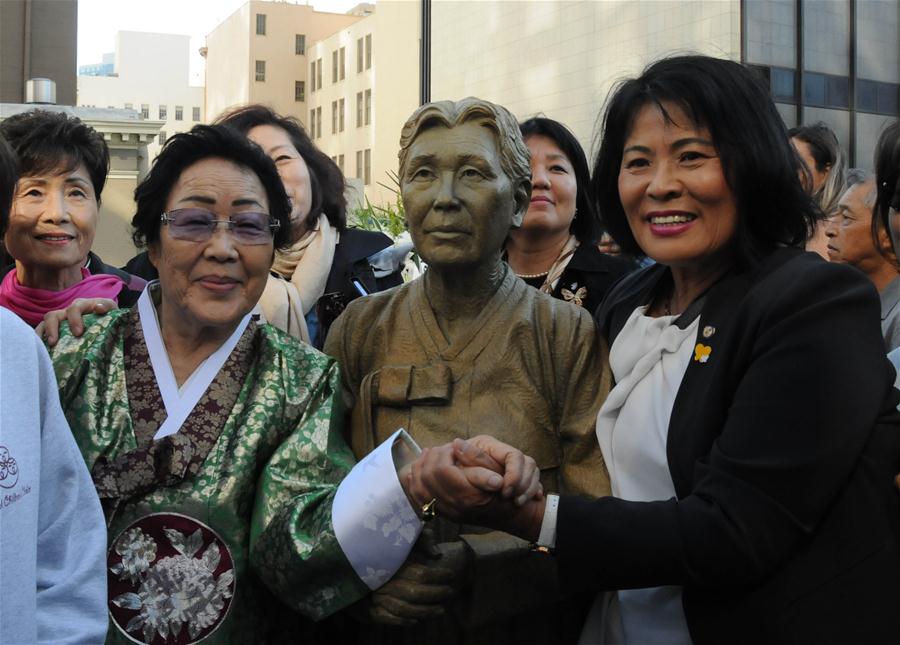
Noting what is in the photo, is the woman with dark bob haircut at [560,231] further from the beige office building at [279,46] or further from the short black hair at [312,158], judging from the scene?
the beige office building at [279,46]

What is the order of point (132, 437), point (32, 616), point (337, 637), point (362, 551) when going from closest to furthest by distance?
point (32, 616) < point (362, 551) < point (132, 437) < point (337, 637)

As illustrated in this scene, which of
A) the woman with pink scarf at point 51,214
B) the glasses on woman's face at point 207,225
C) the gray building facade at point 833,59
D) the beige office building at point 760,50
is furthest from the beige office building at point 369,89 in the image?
the glasses on woman's face at point 207,225

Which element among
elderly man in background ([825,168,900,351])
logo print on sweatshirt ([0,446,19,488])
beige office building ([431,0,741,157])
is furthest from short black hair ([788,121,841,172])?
beige office building ([431,0,741,157])

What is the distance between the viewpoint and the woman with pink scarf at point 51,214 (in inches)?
129

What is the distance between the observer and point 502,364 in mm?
2502

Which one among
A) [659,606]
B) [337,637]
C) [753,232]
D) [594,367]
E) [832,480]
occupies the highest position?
[753,232]

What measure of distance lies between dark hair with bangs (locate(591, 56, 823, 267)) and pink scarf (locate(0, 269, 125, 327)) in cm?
192

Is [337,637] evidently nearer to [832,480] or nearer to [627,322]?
[627,322]

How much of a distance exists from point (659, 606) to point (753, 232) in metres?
0.88

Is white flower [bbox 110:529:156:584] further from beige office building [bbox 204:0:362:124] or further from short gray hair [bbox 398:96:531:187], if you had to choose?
beige office building [bbox 204:0:362:124]

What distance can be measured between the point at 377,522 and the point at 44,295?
5.66ft

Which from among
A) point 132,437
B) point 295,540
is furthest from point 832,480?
point 132,437

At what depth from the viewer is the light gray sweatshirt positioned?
1.93 meters

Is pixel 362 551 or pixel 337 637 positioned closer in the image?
pixel 362 551
